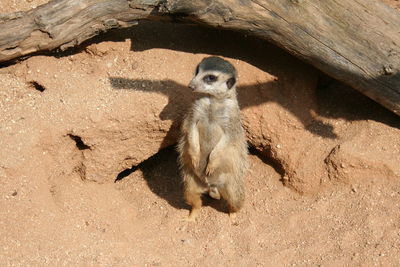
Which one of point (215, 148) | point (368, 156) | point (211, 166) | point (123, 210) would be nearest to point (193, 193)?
point (211, 166)

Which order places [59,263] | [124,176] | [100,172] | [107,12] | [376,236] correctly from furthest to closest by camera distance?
[124,176] < [100,172] < [107,12] < [376,236] < [59,263]

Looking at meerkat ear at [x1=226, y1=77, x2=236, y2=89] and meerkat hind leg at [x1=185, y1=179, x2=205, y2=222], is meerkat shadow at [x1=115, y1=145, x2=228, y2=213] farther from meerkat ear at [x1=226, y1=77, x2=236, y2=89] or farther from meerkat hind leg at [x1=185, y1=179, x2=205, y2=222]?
meerkat ear at [x1=226, y1=77, x2=236, y2=89]

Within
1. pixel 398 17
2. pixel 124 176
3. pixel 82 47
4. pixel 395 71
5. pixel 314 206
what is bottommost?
pixel 124 176

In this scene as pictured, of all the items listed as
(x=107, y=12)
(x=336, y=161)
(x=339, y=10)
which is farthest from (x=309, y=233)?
(x=107, y=12)

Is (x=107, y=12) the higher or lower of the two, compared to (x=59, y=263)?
higher

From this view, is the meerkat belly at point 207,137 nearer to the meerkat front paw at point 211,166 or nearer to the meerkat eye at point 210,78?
the meerkat front paw at point 211,166

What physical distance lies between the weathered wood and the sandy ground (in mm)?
299

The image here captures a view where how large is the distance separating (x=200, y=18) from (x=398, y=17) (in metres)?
1.18

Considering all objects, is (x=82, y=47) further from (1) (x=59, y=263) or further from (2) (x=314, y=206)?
(2) (x=314, y=206)

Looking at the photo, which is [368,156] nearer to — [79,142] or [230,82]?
[230,82]

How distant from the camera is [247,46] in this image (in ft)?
13.1

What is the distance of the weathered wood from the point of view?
11.3 feet

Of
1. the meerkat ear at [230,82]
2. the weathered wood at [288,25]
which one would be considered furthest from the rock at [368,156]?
the meerkat ear at [230,82]

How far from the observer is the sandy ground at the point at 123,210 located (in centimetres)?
327
